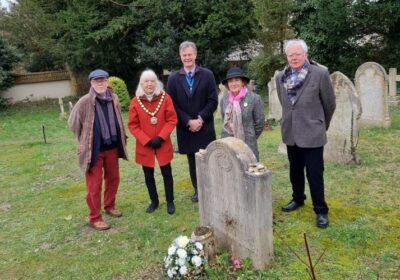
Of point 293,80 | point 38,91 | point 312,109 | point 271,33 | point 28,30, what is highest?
point 28,30

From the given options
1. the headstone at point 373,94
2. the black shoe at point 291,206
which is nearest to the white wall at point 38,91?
the headstone at point 373,94

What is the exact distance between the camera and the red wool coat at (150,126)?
16.9ft

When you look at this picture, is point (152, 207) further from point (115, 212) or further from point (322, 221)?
point (322, 221)

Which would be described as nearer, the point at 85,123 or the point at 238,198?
the point at 238,198

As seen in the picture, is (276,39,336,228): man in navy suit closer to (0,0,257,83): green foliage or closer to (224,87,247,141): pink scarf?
(224,87,247,141): pink scarf

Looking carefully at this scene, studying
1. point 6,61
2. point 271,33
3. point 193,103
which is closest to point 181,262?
point 193,103

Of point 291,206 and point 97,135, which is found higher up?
point 97,135

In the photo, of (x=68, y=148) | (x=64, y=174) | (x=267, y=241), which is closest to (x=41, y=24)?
(x=68, y=148)

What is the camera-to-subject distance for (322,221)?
180 inches

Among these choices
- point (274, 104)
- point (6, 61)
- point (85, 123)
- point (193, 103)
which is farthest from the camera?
point (6, 61)

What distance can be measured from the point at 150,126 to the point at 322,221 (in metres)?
2.33

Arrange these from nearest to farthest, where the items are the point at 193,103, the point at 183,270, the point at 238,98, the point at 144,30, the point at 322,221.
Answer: the point at 183,270 < the point at 322,221 < the point at 238,98 < the point at 193,103 < the point at 144,30

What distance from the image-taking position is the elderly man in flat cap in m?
4.91

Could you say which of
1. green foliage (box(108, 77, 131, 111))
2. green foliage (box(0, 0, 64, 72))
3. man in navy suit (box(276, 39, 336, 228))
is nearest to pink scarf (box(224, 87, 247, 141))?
man in navy suit (box(276, 39, 336, 228))
